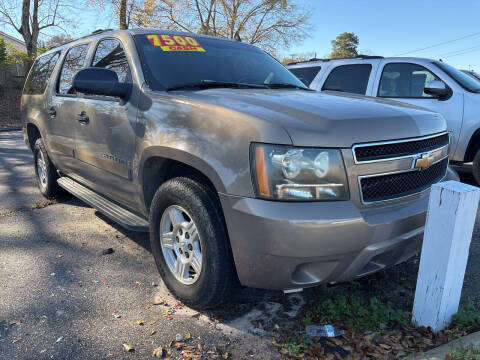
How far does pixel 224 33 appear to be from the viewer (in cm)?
3042

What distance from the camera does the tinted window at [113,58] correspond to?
3.09m

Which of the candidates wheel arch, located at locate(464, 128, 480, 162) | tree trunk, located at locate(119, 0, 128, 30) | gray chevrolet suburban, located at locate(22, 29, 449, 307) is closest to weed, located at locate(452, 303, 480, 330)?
gray chevrolet suburban, located at locate(22, 29, 449, 307)

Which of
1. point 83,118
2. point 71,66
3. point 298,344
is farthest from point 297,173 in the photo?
point 71,66

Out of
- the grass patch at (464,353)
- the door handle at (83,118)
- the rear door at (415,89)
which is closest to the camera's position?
the grass patch at (464,353)

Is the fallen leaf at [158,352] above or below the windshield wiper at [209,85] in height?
below

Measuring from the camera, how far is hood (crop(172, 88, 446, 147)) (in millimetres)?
1974

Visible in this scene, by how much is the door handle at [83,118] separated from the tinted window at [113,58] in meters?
0.47

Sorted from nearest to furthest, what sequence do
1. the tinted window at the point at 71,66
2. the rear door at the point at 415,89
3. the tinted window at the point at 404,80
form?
the tinted window at the point at 71,66, the rear door at the point at 415,89, the tinted window at the point at 404,80

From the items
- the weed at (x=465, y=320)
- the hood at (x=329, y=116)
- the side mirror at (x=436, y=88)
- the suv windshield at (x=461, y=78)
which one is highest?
the suv windshield at (x=461, y=78)

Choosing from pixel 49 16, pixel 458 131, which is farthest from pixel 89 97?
pixel 49 16

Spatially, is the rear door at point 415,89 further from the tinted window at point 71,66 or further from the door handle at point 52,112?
the door handle at point 52,112

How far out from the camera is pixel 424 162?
90.7 inches

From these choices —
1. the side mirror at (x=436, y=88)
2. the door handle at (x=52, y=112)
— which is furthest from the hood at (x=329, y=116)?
the side mirror at (x=436, y=88)

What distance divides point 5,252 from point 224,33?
2965 centimetres
